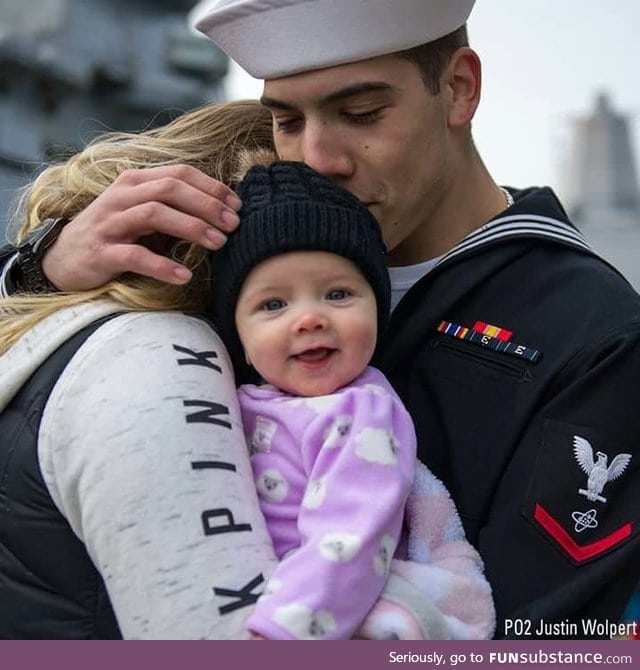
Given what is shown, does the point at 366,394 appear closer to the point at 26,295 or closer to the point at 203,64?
the point at 26,295

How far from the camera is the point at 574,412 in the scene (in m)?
1.94

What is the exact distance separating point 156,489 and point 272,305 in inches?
17.0

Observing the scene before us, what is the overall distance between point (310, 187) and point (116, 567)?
745 mm

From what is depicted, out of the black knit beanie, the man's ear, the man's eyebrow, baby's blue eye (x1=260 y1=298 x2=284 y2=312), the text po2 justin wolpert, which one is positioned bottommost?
the text po2 justin wolpert

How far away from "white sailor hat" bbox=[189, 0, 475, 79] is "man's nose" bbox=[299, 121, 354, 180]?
0.13m

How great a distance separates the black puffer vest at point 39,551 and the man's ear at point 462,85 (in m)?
1.07

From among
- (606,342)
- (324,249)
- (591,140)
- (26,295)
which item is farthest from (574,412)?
(591,140)

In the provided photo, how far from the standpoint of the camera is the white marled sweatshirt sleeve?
1508 millimetres

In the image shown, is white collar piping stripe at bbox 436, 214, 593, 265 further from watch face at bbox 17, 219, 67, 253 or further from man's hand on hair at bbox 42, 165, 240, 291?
watch face at bbox 17, 219, 67, 253

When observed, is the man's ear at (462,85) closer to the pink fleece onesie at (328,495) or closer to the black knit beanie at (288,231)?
the black knit beanie at (288,231)

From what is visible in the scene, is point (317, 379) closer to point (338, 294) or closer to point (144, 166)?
point (338, 294)

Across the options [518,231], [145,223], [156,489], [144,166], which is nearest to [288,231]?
[145,223]

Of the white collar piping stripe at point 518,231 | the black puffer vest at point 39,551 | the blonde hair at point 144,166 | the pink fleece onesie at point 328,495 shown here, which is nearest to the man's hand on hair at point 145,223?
the blonde hair at point 144,166

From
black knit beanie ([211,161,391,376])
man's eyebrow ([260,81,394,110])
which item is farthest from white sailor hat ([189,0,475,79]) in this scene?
black knit beanie ([211,161,391,376])
